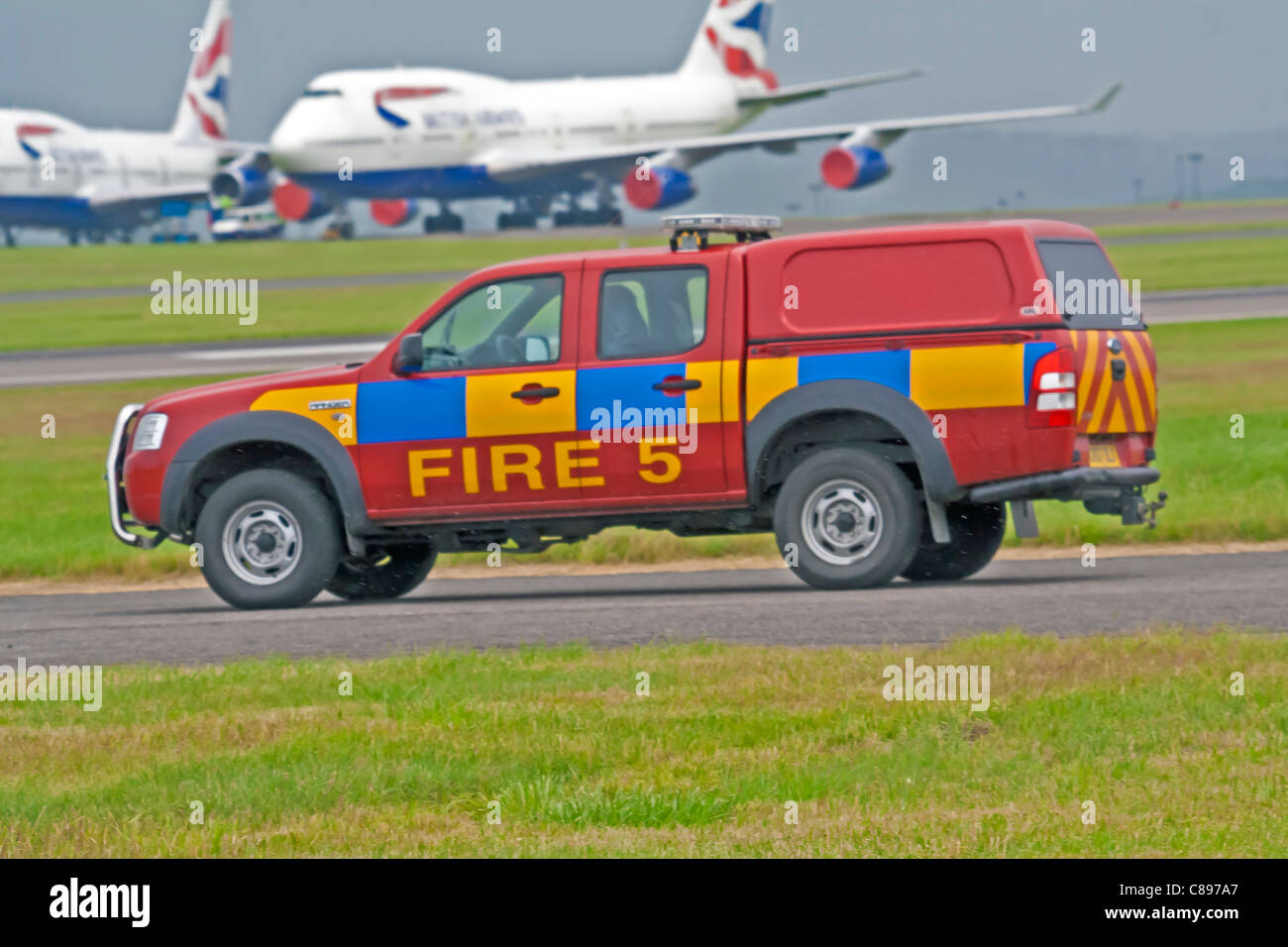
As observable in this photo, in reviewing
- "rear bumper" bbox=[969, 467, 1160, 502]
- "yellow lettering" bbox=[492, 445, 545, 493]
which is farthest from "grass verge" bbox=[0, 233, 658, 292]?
"rear bumper" bbox=[969, 467, 1160, 502]

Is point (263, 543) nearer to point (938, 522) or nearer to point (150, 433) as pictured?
point (150, 433)

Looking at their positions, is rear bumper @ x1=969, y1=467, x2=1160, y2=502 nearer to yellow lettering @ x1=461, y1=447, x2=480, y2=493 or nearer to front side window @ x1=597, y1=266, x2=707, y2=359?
front side window @ x1=597, y1=266, x2=707, y2=359

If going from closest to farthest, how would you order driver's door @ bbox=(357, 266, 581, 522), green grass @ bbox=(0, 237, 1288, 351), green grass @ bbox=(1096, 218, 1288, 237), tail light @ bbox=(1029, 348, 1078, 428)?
1. tail light @ bbox=(1029, 348, 1078, 428)
2. driver's door @ bbox=(357, 266, 581, 522)
3. green grass @ bbox=(0, 237, 1288, 351)
4. green grass @ bbox=(1096, 218, 1288, 237)

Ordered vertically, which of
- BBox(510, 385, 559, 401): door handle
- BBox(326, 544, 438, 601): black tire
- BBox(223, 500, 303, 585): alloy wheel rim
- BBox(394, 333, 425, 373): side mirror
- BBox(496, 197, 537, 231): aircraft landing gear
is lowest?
BBox(326, 544, 438, 601): black tire

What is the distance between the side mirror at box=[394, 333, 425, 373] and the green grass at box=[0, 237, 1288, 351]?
2235cm

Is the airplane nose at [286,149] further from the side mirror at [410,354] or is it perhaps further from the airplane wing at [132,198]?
the side mirror at [410,354]

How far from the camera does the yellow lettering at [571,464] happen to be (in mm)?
11648

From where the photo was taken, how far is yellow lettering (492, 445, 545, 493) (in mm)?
11742

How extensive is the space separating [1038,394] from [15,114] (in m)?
89.5

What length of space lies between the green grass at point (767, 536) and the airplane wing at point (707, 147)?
1439 inches

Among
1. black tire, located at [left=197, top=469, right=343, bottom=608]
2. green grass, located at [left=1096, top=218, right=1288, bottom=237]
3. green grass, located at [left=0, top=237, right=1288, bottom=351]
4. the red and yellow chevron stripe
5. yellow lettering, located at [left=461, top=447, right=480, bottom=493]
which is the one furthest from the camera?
green grass, located at [left=1096, top=218, right=1288, bottom=237]

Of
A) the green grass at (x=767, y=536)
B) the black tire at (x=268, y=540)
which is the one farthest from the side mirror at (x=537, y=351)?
the green grass at (x=767, y=536)

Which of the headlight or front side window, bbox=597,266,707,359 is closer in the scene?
front side window, bbox=597,266,707,359

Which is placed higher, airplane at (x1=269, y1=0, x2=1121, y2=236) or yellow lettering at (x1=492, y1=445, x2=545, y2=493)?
airplane at (x1=269, y1=0, x2=1121, y2=236)
